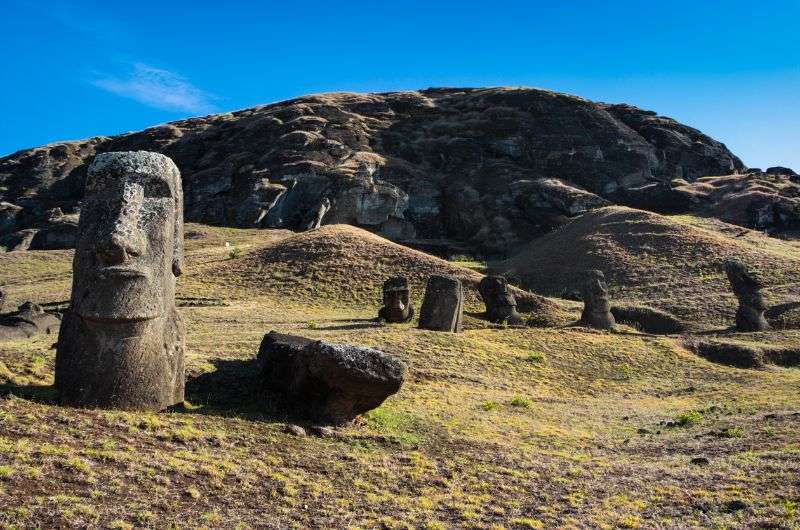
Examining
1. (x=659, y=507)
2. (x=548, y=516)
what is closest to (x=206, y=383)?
(x=548, y=516)

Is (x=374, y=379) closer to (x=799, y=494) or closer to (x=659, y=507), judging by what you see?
(x=659, y=507)

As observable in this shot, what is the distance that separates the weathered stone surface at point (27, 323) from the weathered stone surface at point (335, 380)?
10682mm

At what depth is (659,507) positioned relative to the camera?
31.2 ft

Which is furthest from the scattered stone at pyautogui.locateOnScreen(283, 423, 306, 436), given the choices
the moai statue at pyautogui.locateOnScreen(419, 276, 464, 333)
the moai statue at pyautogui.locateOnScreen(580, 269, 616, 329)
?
the moai statue at pyautogui.locateOnScreen(580, 269, 616, 329)

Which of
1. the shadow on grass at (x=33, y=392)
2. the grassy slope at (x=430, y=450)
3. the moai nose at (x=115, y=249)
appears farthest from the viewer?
the moai nose at (x=115, y=249)

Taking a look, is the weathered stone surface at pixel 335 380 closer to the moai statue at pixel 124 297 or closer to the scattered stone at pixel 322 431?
the scattered stone at pixel 322 431

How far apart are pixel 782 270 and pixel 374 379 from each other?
120ft

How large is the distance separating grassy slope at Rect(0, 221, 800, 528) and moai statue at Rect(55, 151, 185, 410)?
601mm

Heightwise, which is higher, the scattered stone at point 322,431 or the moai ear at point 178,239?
the moai ear at point 178,239

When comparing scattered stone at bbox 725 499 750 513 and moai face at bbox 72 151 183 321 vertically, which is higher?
moai face at bbox 72 151 183 321

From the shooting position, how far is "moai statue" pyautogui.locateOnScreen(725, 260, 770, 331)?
31.0 m

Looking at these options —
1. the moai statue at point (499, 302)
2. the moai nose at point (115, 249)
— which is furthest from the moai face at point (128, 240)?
the moai statue at point (499, 302)

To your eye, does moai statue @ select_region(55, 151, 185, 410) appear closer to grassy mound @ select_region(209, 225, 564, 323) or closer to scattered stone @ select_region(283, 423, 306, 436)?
scattered stone @ select_region(283, 423, 306, 436)

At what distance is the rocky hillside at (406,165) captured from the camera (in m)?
69.1
